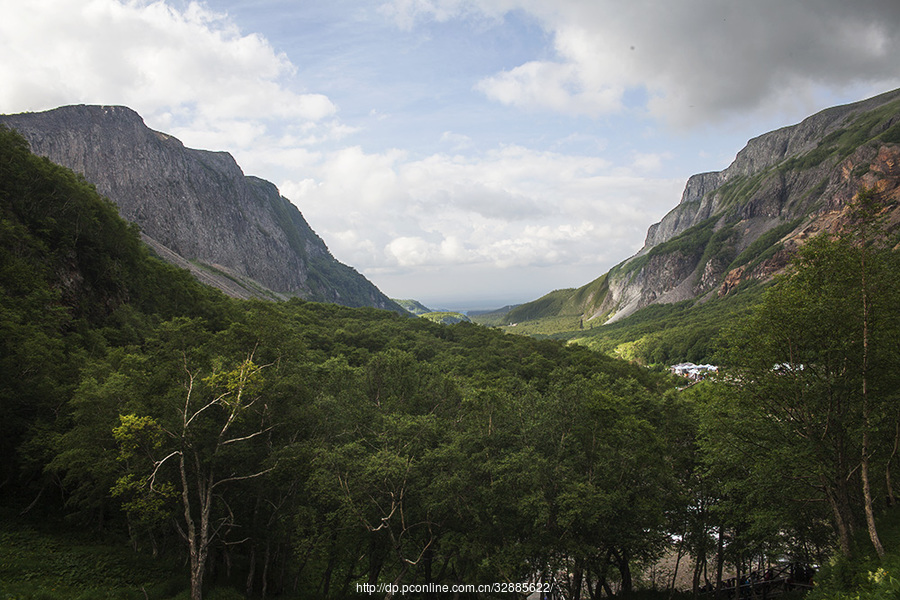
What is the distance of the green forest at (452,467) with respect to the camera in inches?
651

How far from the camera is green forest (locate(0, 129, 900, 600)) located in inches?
651

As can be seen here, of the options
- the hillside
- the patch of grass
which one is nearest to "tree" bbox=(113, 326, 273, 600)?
the hillside

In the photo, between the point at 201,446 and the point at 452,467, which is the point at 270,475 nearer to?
the point at 201,446

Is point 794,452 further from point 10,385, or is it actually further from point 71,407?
point 10,385

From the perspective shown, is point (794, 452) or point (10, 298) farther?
point (10, 298)

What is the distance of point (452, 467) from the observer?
2058cm

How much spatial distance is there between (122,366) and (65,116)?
7271 inches

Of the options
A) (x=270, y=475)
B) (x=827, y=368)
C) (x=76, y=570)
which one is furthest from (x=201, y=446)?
(x=827, y=368)

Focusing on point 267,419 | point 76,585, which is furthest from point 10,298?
point 267,419

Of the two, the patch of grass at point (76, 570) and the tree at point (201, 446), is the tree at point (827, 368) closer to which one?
the tree at point (201, 446)

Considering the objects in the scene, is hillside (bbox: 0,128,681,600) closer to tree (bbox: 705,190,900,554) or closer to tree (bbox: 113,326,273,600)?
tree (bbox: 113,326,273,600)

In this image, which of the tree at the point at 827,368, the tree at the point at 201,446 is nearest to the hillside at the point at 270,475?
the tree at the point at 201,446

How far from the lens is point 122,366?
87.8 ft

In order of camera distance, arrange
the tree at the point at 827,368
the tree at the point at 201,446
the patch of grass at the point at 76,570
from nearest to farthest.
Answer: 1. the tree at the point at 827,368
2. the patch of grass at the point at 76,570
3. the tree at the point at 201,446
